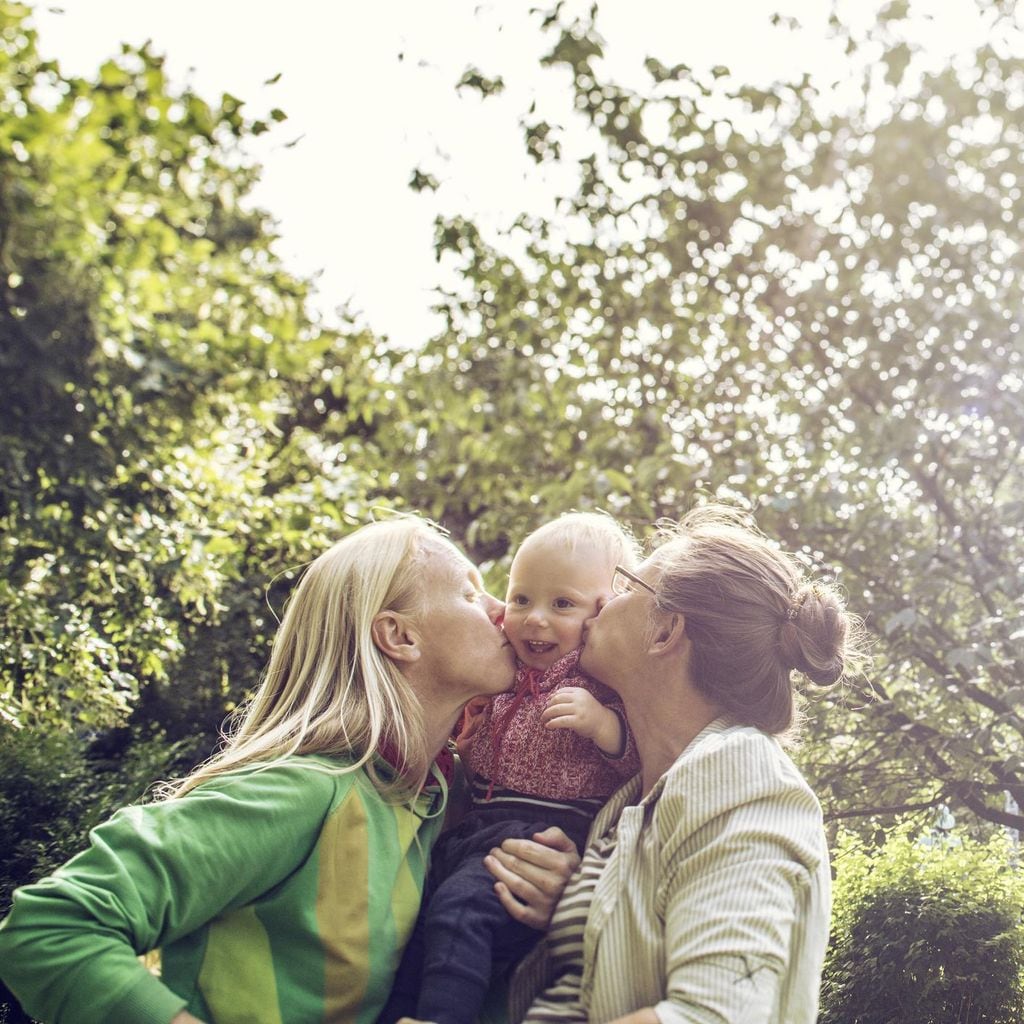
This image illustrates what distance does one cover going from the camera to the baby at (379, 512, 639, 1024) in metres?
1.65

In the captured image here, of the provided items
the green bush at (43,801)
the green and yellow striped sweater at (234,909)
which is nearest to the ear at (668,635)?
the green and yellow striped sweater at (234,909)

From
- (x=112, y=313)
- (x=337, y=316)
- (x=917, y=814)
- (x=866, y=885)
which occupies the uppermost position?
(x=337, y=316)

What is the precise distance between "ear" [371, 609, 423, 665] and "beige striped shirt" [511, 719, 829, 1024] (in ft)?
1.58

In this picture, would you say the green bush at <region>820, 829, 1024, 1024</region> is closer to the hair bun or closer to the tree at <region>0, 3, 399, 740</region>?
the hair bun

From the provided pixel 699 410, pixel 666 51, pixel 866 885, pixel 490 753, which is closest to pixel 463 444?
pixel 699 410

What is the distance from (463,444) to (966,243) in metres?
2.20

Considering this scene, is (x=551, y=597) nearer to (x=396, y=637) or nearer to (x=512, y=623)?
(x=512, y=623)

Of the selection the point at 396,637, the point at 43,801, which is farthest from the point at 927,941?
the point at 43,801

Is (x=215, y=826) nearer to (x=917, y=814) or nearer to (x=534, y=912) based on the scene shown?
(x=534, y=912)

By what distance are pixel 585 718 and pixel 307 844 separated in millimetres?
511

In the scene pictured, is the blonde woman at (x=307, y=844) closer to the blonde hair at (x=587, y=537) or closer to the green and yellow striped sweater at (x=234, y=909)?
the green and yellow striped sweater at (x=234, y=909)

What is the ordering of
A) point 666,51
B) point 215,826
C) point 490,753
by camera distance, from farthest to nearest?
point 666,51 < point 490,753 < point 215,826

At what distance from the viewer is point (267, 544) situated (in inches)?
207

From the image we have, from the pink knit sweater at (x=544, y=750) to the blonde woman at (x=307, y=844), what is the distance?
0.07 m
